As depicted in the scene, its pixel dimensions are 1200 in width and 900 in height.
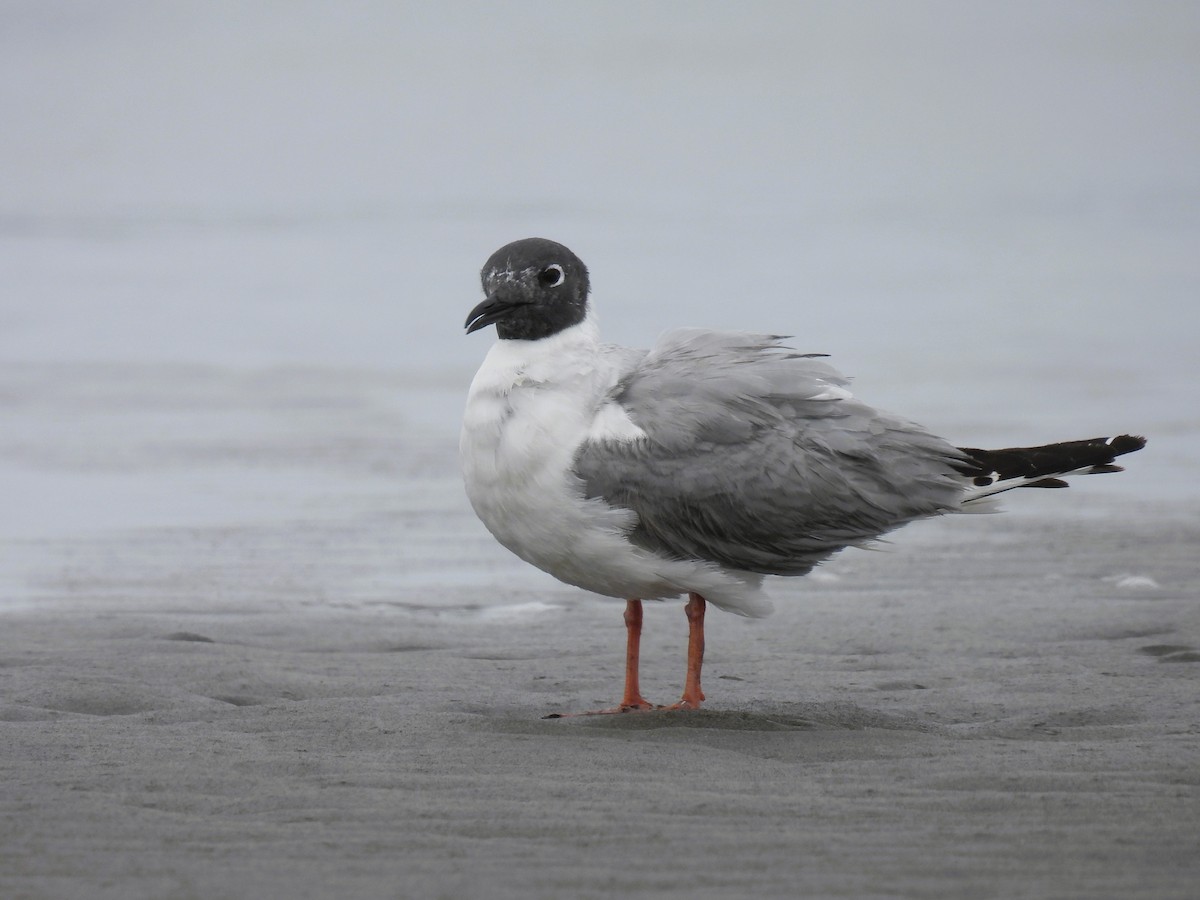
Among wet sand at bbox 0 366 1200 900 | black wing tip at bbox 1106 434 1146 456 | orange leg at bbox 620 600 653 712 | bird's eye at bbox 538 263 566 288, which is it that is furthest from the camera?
bird's eye at bbox 538 263 566 288

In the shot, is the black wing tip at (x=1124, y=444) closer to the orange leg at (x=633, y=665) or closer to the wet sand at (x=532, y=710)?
the wet sand at (x=532, y=710)

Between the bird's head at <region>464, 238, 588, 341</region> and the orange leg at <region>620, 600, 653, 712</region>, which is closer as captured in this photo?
the orange leg at <region>620, 600, 653, 712</region>

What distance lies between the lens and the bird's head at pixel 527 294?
5.70 m

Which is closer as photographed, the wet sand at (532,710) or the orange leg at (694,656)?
the wet sand at (532,710)

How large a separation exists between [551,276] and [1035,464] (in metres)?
1.72

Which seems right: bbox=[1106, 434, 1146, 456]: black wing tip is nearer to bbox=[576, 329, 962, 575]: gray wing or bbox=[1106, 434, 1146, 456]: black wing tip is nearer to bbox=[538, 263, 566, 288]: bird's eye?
bbox=[576, 329, 962, 575]: gray wing

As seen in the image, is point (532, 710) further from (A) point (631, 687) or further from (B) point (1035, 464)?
(B) point (1035, 464)

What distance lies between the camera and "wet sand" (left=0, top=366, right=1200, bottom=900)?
349 centimetres

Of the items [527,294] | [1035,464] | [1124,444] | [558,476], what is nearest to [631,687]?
[558,476]

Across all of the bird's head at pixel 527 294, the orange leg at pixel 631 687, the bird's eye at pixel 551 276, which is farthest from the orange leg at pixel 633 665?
the bird's eye at pixel 551 276

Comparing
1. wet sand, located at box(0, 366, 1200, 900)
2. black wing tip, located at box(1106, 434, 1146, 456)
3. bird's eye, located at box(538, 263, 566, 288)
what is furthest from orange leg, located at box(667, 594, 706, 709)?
black wing tip, located at box(1106, 434, 1146, 456)

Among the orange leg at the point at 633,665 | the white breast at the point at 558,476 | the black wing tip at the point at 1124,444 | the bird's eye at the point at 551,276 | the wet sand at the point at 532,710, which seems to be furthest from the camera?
the bird's eye at the point at 551,276

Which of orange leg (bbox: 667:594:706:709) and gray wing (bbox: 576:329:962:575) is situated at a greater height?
gray wing (bbox: 576:329:962:575)

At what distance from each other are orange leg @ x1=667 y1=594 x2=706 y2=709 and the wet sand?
8.5 inches
